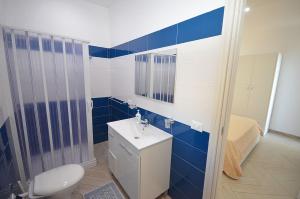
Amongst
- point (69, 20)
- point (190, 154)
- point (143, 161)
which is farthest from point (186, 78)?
point (69, 20)

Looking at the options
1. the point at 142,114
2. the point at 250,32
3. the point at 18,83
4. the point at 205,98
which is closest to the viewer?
the point at 205,98

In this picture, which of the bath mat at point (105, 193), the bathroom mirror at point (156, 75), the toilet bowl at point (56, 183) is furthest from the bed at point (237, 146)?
the toilet bowl at point (56, 183)

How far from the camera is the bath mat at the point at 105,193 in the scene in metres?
1.70

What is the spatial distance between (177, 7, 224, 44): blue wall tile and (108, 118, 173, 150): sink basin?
41.0 inches

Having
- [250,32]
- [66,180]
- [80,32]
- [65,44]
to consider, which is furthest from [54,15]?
[250,32]

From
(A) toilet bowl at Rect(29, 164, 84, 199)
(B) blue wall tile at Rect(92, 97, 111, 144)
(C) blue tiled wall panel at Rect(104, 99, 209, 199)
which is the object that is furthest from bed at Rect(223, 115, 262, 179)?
(B) blue wall tile at Rect(92, 97, 111, 144)

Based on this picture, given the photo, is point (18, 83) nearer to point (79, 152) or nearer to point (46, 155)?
point (46, 155)

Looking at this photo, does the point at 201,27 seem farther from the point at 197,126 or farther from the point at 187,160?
the point at 187,160

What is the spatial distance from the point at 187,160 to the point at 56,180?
1345 mm

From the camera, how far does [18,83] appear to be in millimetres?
1522

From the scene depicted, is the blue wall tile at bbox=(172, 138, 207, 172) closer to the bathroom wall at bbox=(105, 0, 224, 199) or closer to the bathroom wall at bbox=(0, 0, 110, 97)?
the bathroom wall at bbox=(105, 0, 224, 199)

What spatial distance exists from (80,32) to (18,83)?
1390mm

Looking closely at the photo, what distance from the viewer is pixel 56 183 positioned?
53.3 inches

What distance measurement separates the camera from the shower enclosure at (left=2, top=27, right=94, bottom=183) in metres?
1.53
